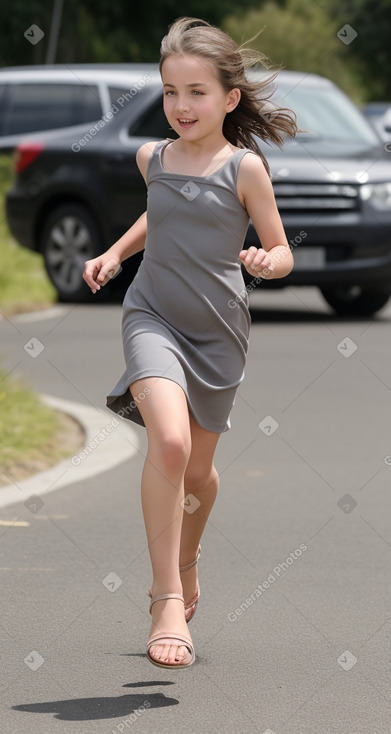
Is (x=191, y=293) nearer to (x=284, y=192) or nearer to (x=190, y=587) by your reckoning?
(x=190, y=587)

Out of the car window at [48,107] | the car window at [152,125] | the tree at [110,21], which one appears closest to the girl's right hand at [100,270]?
the car window at [152,125]

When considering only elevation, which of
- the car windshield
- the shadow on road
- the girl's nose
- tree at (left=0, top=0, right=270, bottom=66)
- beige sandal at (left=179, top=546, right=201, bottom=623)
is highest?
tree at (left=0, top=0, right=270, bottom=66)

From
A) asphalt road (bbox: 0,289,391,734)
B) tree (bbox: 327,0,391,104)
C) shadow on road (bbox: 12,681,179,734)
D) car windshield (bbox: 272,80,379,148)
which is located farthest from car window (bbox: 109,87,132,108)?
tree (bbox: 327,0,391,104)

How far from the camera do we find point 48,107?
1579cm

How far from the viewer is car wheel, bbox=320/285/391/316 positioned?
14273mm

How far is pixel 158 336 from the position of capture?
465cm

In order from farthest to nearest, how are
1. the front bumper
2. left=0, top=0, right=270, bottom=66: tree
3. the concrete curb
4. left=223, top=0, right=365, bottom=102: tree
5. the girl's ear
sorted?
left=223, top=0, right=365, bottom=102: tree < left=0, top=0, right=270, bottom=66: tree < the front bumper < the concrete curb < the girl's ear

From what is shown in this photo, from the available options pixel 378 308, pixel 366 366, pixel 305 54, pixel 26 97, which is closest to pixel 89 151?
pixel 26 97

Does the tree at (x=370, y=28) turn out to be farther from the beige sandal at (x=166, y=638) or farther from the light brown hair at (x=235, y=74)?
the beige sandal at (x=166, y=638)

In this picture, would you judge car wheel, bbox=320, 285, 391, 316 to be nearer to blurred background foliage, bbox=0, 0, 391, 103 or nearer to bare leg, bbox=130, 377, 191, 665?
bare leg, bbox=130, 377, 191, 665

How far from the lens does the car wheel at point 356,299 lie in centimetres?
1427

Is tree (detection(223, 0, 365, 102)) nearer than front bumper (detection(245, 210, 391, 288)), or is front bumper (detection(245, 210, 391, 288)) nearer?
front bumper (detection(245, 210, 391, 288))

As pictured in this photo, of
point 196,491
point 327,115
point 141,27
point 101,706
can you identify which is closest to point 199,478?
point 196,491

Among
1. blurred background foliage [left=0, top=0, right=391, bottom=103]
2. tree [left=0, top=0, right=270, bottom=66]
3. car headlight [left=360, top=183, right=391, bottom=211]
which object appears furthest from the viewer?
blurred background foliage [left=0, top=0, right=391, bottom=103]
